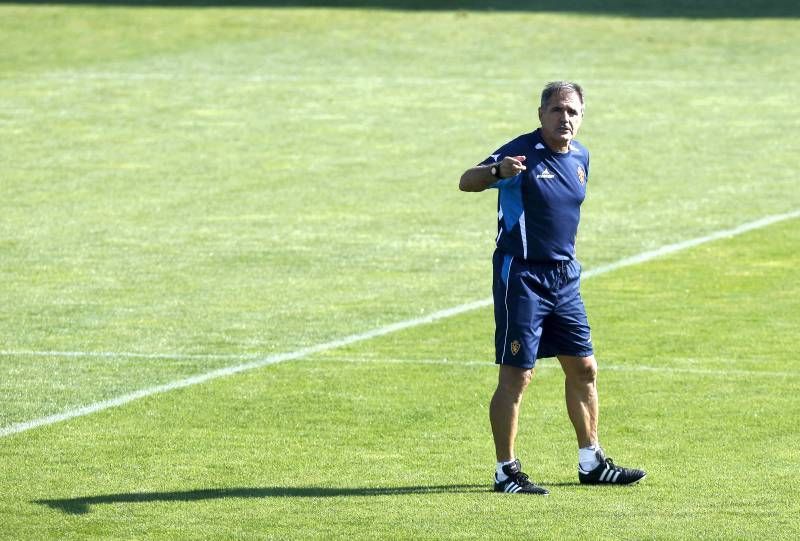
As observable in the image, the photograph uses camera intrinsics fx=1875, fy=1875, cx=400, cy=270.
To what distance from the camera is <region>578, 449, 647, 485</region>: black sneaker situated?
9.39 metres

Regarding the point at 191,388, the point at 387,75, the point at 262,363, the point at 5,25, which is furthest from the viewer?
the point at 5,25

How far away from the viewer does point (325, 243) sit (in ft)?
59.4

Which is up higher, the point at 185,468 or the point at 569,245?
the point at 569,245

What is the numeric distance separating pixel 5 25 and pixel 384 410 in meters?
26.3

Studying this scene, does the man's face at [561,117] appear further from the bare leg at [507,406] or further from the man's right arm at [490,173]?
the bare leg at [507,406]

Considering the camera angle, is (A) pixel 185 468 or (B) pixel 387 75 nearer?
(A) pixel 185 468

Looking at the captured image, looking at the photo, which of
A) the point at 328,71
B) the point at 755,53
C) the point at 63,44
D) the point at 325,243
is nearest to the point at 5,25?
the point at 63,44

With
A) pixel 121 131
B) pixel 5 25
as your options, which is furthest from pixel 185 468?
pixel 5 25

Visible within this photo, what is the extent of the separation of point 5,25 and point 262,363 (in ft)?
80.7

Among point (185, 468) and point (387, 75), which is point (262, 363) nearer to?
point (185, 468)

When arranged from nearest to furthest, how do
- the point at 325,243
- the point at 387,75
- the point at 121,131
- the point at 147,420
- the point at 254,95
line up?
the point at 147,420 < the point at 325,243 < the point at 121,131 < the point at 254,95 < the point at 387,75

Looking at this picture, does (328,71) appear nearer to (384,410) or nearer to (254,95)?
(254,95)

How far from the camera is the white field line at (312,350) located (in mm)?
11133

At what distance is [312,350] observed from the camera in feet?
43.5
